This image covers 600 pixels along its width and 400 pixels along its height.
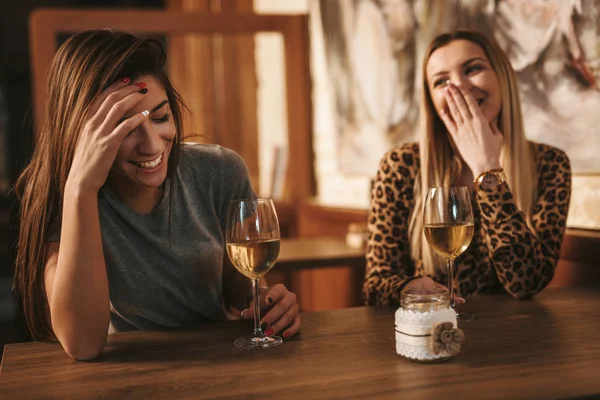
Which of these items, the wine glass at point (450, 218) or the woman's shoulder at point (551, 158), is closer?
the wine glass at point (450, 218)

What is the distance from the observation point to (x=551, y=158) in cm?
183

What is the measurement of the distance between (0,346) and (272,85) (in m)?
2.56

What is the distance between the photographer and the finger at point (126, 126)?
1.27 meters

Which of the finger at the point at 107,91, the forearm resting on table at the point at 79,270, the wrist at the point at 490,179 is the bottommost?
the forearm resting on table at the point at 79,270

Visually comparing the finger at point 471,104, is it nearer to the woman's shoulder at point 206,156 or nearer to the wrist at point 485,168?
the wrist at point 485,168

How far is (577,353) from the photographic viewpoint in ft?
3.54

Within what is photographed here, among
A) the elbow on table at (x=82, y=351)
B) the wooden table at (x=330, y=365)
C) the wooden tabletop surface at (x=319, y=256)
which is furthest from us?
the wooden tabletop surface at (x=319, y=256)

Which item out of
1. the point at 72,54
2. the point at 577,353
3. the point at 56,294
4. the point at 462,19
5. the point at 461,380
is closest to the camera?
the point at 461,380

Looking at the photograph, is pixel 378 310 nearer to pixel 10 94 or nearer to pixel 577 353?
pixel 577 353

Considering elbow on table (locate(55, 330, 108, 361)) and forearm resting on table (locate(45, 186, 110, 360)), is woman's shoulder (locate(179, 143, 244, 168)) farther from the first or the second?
elbow on table (locate(55, 330, 108, 361))

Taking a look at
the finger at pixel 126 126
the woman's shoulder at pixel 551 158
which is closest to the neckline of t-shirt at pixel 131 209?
the finger at pixel 126 126

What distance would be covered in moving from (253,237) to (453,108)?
82 centimetres

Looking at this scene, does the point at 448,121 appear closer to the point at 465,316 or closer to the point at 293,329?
the point at 465,316

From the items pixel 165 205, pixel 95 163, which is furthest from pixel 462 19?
pixel 95 163
